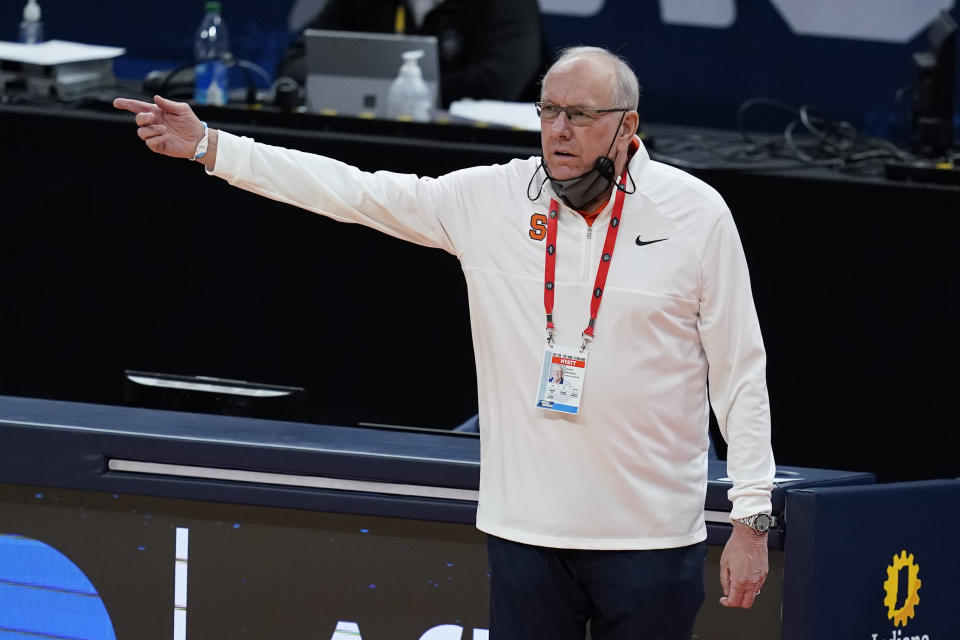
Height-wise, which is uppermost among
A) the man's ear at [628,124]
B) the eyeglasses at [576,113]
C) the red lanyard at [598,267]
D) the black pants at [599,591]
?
the eyeglasses at [576,113]

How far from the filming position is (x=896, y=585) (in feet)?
6.96

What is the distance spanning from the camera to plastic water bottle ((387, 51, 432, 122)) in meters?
4.30

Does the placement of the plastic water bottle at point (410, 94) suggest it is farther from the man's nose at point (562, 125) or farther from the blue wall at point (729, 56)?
the man's nose at point (562, 125)

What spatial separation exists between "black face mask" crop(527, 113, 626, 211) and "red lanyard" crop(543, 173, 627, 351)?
0.03 m

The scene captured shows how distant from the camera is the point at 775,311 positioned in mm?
3920

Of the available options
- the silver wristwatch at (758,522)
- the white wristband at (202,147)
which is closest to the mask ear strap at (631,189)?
the silver wristwatch at (758,522)

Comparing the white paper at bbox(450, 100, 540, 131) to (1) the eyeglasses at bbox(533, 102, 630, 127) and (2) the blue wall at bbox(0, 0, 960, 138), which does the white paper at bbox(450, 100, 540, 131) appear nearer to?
(2) the blue wall at bbox(0, 0, 960, 138)

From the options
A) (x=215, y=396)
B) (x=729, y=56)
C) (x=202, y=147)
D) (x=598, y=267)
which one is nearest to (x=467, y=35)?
(x=729, y=56)

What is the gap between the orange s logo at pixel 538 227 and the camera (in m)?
1.95

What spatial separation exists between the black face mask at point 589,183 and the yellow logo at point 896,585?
0.74m

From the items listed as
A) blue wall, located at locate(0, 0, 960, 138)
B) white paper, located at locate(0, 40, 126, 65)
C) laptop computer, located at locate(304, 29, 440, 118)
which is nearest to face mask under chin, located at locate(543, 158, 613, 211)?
laptop computer, located at locate(304, 29, 440, 118)

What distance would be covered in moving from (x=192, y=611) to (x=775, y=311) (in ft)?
7.18

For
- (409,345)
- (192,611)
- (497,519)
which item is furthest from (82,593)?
(409,345)

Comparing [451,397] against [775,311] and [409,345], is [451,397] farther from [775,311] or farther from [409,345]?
[775,311]
